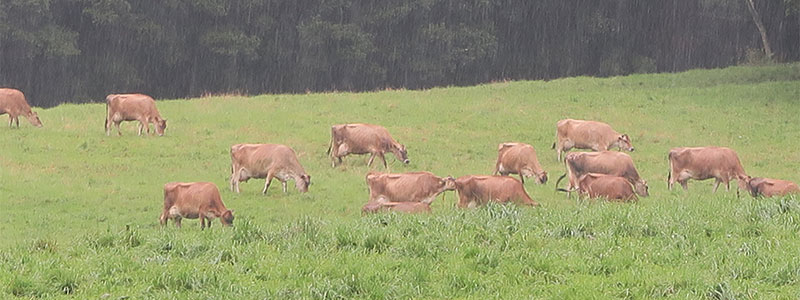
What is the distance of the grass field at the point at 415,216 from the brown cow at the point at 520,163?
0.51 meters

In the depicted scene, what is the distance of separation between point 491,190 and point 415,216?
380 centimetres

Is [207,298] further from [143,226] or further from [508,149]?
[508,149]

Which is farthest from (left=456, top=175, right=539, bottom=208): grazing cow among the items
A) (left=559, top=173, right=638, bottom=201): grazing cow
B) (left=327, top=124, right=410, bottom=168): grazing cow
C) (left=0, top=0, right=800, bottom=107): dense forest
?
(left=0, top=0, right=800, bottom=107): dense forest

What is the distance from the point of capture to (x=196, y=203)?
53.5 feet

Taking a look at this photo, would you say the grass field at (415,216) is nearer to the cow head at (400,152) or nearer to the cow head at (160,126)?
the cow head at (400,152)

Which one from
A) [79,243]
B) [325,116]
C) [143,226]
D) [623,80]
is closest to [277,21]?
[623,80]

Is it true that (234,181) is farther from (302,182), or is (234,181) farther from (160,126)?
→ (160,126)

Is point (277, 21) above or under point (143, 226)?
above

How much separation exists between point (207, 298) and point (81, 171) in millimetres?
16214

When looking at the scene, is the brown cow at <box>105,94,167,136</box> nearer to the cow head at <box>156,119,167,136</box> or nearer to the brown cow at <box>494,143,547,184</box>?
the cow head at <box>156,119,167,136</box>

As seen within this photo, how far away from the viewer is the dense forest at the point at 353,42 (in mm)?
49781

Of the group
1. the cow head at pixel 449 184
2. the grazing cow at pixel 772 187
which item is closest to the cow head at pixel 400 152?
the cow head at pixel 449 184

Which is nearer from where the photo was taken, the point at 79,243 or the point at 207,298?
the point at 207,298

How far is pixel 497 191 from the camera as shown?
49.6ft
